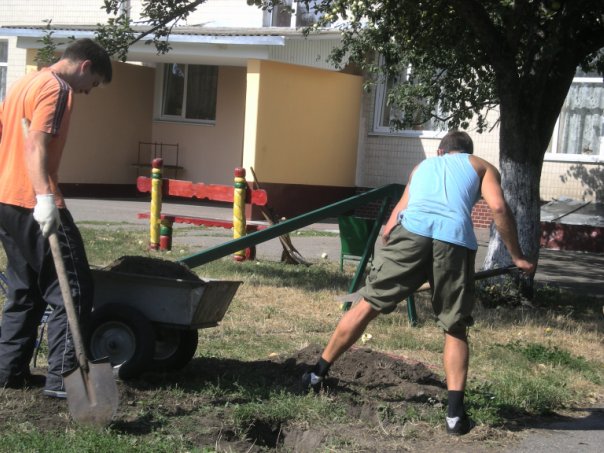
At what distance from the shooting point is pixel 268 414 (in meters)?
4.90

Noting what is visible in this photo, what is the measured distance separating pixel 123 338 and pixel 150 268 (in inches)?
18.6

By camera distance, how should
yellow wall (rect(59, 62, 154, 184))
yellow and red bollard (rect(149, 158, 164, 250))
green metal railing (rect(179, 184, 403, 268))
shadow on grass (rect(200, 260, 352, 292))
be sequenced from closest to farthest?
1. green metal railing (rect(179, 184, 403, 268))
2. shadow on grass (rect(200, 260, 352, 292))
3. yellow and red bollard (rect(149, 158, 164, 250))
4. yellow wall (rect(59, 62, 154, 184))

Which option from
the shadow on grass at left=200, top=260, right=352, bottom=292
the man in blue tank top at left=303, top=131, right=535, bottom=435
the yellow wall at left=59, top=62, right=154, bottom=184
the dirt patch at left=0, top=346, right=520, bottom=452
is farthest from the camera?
the yellow wall at left=59, top=62, right=154, bottom=184

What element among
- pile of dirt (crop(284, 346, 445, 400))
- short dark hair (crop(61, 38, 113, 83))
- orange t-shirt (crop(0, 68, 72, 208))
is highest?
short dark hair (crop(61, 38, 113, 83))

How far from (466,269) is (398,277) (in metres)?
0.37

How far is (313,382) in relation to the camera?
5258 millimetres

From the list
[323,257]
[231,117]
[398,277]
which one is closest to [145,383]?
[398,277]

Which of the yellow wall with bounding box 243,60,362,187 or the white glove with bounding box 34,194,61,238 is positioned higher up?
the yellow wall with bounding box 243,60,362,187

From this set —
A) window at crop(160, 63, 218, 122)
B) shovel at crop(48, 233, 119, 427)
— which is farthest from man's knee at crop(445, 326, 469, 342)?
window at crop(160, 63, 218, 122)

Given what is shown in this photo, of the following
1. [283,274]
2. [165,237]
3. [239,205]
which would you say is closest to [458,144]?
[283,274]

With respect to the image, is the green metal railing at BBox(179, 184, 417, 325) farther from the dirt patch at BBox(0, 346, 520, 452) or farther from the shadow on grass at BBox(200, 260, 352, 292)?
the shadow on grass at BBox(200, 260, 352, 292)

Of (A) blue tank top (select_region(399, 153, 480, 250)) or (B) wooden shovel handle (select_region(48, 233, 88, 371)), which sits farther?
(A) blue tank top (select_region(399, 153, 480, 250))

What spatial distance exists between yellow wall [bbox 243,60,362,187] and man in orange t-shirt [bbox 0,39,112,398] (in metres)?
11.9

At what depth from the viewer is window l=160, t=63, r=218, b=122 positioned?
66.1 feet
